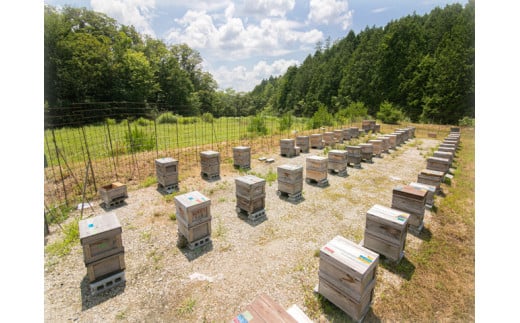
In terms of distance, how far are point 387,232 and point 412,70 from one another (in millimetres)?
54871

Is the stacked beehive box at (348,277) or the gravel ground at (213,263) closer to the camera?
the stacked beehive box at (348,277)

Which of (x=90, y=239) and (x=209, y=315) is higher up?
(x=90, y=239)

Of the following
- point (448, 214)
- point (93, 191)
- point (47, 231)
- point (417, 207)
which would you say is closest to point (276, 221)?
point (417, 207)

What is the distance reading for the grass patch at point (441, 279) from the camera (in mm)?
4203

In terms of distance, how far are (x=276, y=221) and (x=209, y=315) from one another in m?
3.64

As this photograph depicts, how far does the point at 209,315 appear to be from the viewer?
406cm

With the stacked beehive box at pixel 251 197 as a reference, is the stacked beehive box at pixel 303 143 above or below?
above

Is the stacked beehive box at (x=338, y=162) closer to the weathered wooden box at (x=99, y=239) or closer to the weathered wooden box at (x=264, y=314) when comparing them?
the weathered wooden box at (x=264, y=314)

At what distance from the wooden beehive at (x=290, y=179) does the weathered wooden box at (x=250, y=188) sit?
5.25ft

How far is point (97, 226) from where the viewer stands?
15.2 ft

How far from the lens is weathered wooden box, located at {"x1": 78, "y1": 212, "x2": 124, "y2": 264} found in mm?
4359

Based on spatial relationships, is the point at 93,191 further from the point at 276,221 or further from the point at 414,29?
the point at 414,29

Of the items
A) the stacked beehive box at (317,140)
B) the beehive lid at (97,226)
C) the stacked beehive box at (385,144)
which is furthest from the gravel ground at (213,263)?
the stacked beehive box at (317,140)

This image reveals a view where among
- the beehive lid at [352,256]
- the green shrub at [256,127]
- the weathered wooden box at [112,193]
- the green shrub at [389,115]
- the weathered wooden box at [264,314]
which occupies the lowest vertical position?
the weathered wooden box at [264,314]
